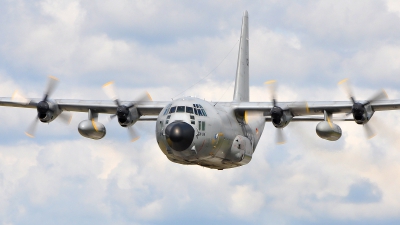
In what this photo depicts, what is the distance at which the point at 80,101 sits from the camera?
45312 millimetres

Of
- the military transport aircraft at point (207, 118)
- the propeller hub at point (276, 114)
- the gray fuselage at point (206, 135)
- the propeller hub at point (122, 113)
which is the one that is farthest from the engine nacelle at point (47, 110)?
the propeller hub at point (276, 114)

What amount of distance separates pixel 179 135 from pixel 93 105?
30.5 ft

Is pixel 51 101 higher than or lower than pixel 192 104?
higher

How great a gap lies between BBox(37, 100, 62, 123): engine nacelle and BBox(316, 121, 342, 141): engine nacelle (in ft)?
49.4

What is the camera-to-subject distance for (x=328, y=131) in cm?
4031

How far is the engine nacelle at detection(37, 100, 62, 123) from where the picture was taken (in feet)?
145

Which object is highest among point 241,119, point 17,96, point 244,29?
point 244,29

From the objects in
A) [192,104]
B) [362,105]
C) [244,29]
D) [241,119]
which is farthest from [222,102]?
[244,29]

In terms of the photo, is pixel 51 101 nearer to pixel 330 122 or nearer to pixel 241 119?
pixel 241 119

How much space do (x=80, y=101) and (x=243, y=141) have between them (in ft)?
32.8

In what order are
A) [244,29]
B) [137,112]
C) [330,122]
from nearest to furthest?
1. [330,122]
2. [137,112]
3. [244,29]

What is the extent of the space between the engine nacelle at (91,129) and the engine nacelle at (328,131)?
1223 cm

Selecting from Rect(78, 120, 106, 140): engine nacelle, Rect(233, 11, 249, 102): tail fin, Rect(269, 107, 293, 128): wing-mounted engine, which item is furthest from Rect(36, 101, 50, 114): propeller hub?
Rect(269, 107, 293, 128): wing-mounted engine

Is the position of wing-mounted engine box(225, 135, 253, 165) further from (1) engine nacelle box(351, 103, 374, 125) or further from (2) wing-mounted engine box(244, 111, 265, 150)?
(1) engine nacelle box(351, 103, 374, 125)
